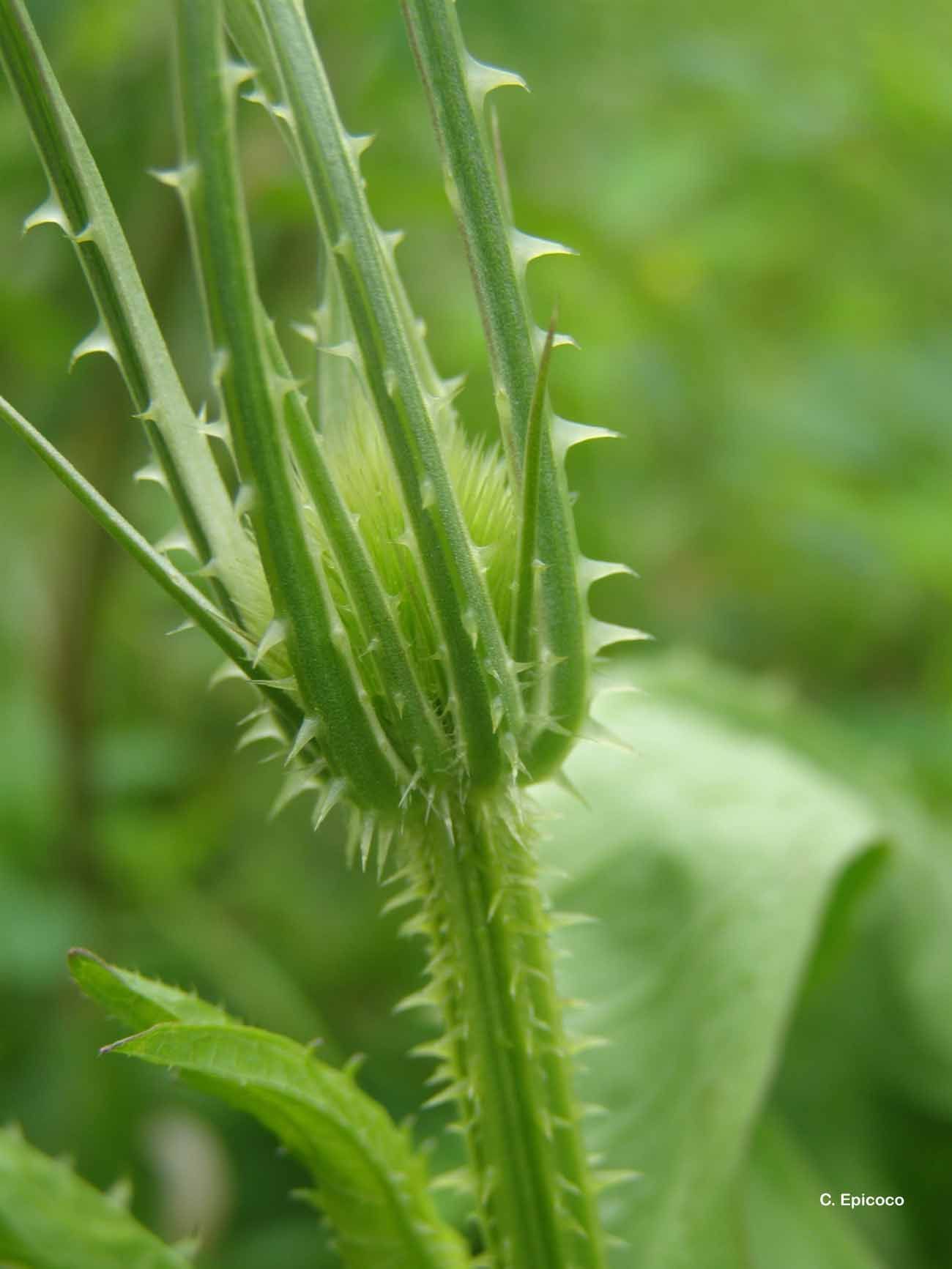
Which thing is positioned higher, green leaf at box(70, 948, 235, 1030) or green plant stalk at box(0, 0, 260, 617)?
green plant stalk at box(0, 0, 260, 617)

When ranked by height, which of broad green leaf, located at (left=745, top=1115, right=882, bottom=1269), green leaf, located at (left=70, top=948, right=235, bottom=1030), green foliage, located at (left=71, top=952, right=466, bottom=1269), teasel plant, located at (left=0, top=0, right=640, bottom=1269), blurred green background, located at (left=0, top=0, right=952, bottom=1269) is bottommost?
broad green leaf, located at (left=745, top=1115, right=882, bottom=1269)

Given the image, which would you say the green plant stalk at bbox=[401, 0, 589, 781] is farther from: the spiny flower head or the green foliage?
the green foliage

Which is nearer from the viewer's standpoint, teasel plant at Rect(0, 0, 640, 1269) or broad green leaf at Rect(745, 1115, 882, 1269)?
teasel plant at Rect(0, 0, 640, 1269)

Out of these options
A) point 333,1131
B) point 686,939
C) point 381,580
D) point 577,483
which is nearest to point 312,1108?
point 333,1131

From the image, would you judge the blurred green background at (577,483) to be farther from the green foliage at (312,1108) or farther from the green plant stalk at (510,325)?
the green plant stalk at (510,325)

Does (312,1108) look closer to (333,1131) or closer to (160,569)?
(333,1131)

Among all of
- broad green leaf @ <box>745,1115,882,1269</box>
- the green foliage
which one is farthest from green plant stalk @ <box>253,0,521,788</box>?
broad green leaf @ <box>745,1115,882,1269</box>

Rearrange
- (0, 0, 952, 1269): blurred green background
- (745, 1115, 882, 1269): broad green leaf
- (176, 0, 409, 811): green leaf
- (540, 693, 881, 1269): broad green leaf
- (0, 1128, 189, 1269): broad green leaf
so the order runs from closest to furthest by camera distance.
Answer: (176, 0, 409, 811): green leaf
(0, 1128, 189, 1269): broad green leaf
(540, 693, 881, 1269): broad green leaf
(745, 1115, 882, 1269): broad green leaf
(0, 0, 952, 1269): blurred green background

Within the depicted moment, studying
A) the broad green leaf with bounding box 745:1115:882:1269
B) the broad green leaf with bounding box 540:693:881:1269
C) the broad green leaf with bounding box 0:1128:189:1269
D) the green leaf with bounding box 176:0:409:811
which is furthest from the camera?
the broad green leaf with bounding box 745:1115:882:1269
